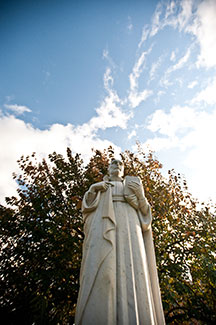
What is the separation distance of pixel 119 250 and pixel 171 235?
24.3 ft

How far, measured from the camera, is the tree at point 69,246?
7.87m

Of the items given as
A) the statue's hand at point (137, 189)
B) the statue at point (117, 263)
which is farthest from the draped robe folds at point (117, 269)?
the statue's hand at point (137, 189)

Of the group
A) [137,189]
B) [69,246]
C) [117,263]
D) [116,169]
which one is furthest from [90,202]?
[69,246]

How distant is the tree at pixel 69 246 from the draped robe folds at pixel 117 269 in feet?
15.7

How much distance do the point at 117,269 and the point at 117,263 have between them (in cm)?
9

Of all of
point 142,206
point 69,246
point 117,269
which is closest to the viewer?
point 117,269

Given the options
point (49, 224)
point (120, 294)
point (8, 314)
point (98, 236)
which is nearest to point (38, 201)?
point (49, 224)

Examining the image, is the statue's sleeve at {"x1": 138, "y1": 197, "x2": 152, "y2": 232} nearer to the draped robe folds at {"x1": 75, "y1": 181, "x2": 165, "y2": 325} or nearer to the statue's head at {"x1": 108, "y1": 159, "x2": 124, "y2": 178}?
the draped robe folds at {"x1": 75, "y1": 181, "x2": 165, "y2": 325}

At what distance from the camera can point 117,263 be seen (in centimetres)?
313

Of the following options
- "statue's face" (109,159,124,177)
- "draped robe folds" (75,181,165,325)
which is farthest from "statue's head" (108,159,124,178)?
"draped robe folds" (75,181,165,325)

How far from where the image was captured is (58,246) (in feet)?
28.9

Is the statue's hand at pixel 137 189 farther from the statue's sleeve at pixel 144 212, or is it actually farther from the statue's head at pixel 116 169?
the statue's head at pixel 116 169

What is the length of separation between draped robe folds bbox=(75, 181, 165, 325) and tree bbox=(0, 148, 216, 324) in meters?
4.79

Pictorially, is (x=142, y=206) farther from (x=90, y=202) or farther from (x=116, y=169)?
(x=116, y=169)
